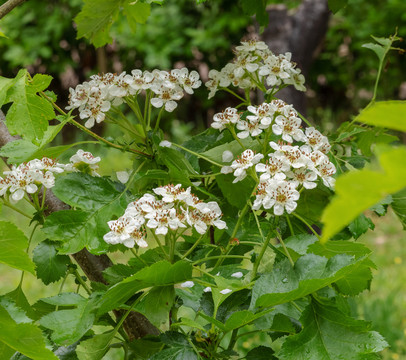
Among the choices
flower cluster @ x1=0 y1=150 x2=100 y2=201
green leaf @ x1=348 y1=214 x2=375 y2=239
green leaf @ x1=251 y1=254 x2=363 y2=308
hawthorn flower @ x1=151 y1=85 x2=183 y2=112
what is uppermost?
flower cluster @ x1=0 y1=150 x2=100 y2=201

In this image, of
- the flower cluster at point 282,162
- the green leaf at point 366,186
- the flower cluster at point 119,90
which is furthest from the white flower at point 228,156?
the green leaf at point 366,186

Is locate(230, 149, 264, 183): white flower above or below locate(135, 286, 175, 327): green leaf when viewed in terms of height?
above

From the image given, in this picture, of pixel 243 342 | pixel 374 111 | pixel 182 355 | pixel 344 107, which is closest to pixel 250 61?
pixel 182 355

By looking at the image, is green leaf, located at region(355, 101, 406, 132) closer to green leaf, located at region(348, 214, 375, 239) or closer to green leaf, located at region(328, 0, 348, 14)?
green leaf, located at region(348, 214, 375, 239)

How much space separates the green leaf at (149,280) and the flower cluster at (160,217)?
0.17 ft

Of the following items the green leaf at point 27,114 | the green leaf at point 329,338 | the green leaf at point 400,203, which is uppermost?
the green leaf at point 27,114

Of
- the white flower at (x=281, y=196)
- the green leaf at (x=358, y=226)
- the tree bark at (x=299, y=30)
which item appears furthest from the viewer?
the tree bark at (x=299, y=30)

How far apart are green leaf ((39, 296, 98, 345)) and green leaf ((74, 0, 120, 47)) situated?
0.44 m

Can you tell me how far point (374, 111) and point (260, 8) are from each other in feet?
3.03

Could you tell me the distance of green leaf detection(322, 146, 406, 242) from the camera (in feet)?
1.05

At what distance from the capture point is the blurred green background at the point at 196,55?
13.3 ft

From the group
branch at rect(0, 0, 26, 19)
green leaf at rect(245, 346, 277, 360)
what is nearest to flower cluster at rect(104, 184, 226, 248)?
green leaf at rect(245, 346, 277, 360)

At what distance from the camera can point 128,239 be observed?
2.59 ft

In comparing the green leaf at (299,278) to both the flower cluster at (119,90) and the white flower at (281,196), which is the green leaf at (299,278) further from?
the flower cluster at (119,90)
